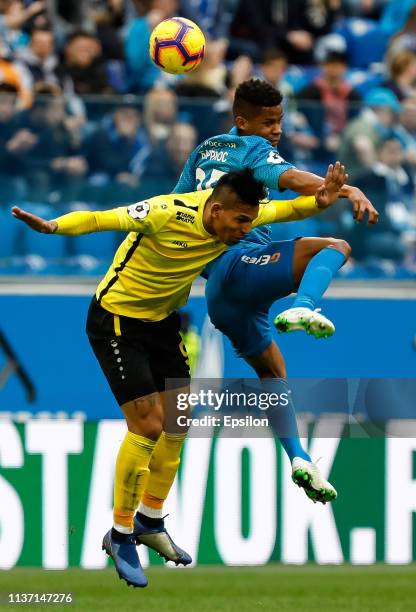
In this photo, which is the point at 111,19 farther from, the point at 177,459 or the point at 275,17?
the point at 177,459

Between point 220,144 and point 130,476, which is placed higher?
point 220,144

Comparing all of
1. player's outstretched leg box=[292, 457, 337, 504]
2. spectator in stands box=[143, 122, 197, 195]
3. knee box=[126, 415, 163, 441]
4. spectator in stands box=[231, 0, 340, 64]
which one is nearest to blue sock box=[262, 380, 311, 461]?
player's outstretched leg box=[292, 457, 337, 504]

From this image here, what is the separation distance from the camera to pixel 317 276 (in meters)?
7.94

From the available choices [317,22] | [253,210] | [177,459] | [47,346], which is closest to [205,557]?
[177,459]

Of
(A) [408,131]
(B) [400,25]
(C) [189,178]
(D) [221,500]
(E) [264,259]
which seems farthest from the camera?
(B) [400,25]

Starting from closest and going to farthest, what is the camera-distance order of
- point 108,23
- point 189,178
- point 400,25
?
1. point 189,178
2. point 108,23
3. point 400,25

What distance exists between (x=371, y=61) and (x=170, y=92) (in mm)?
3485

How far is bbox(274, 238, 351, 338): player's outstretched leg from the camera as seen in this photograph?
742 cm

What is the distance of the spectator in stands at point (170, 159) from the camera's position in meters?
13.3

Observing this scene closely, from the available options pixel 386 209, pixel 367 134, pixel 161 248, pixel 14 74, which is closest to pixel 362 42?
pixel 367 134

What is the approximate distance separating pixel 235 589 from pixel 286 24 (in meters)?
7.85

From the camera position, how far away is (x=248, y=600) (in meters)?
9.85

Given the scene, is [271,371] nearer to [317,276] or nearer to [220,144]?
[317,276]

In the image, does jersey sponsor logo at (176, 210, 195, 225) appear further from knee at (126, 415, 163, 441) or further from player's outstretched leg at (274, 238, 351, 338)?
knee at (126, 415, 163, 441)
